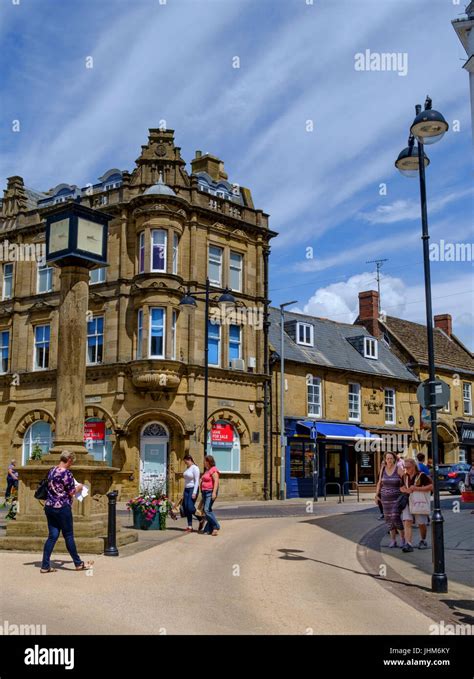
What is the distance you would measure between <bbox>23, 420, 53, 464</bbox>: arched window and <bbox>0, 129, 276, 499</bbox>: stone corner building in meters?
0.06

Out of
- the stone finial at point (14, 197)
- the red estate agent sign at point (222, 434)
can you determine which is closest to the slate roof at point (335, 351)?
the red estate agent sign at point (222, 434)

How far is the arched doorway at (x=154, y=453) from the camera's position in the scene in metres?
29.0

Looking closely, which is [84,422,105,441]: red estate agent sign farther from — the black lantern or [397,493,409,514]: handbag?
[397,493,409,514]: handbag

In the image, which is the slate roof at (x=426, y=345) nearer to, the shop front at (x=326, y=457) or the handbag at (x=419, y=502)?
the shop front at (x=326, y=457)

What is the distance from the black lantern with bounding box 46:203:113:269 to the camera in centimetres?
1382

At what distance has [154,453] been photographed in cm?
2933

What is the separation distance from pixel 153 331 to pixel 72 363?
15.6 metres

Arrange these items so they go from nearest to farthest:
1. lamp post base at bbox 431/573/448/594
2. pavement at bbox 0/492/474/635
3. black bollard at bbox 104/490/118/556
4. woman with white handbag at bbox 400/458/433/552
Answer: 1. pavement at bbox 0/492/474/635
2. lamp post base at bbox 431/573/448/594
3. black bollard at bbox 104/490/118/556
4. woman with white handbag at bbox 400/458/433/552

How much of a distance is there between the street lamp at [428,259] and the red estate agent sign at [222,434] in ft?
67.1

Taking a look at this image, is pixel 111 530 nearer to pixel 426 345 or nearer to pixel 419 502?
pixel 419 502

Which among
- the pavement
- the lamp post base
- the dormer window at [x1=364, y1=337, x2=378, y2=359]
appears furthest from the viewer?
the dormer window at [x1=364, y1=337, x2=378, y2=359]

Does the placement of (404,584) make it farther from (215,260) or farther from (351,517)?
(215,260)

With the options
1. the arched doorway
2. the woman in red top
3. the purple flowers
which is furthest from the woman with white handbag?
the arched doorway

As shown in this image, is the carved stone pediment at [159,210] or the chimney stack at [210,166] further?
the chimney stack at [210,166]
